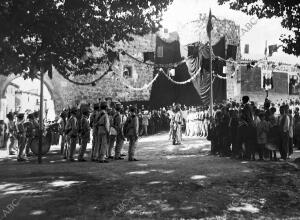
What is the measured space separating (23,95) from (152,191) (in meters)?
25.4

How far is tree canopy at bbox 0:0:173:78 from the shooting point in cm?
778

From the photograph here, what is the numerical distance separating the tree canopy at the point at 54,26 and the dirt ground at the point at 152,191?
8.53 ft

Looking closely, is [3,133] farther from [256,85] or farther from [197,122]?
[256,85]

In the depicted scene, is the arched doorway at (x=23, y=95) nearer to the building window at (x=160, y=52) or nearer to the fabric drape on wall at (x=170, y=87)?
the fabric drape on wall at (x=170, y=87)

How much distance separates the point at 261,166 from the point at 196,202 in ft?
13.2

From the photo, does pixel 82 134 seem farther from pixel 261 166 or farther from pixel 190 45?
pixel 190 45

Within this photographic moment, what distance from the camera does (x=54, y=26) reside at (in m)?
8.16

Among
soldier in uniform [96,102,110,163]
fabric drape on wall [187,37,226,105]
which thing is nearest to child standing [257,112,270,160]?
soldier in uniform [96,102,110,163]

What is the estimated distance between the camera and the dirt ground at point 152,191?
20.7 ft

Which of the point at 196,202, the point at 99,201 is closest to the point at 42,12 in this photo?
the point at 99,201

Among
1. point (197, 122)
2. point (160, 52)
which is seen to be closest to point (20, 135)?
point (197, 122)

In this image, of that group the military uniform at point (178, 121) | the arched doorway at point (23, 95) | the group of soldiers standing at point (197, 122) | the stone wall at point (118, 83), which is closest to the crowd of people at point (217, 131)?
the military uniform at point (178, 121)

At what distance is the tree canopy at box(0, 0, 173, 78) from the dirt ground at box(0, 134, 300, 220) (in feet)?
8.53

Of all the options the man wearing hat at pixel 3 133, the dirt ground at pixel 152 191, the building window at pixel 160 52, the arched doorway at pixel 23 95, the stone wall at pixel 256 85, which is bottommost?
the dirt ground at pixel 152 191
